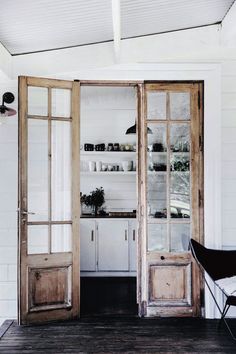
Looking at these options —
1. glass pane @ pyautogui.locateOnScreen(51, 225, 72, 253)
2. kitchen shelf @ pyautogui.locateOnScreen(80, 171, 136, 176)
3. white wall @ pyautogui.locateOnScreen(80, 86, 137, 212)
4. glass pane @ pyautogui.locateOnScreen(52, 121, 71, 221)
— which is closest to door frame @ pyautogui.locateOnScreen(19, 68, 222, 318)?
glass pane @ pyautogui.locateOnScreen(52, 121, 71, 221)

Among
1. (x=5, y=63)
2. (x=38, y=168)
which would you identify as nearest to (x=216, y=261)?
(x=38, y=168)

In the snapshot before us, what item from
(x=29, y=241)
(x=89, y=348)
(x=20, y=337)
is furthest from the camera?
(x=29, y=241)

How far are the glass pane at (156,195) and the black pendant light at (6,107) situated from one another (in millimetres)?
1699

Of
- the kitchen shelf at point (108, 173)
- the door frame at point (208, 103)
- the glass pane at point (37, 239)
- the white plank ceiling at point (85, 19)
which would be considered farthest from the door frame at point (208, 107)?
the kitchen shelf at point (108, 173)

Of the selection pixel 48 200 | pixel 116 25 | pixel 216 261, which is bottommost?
pixel 216 261

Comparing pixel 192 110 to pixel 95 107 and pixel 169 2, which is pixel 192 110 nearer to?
pixel 169 2

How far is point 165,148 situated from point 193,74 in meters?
0.91

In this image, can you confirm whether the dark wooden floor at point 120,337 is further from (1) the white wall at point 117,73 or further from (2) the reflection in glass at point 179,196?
(2) the reflection in glass at point 179,196

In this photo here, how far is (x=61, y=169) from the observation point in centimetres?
471

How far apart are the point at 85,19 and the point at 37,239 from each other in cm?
235

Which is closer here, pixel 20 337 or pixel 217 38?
pixel 20 337

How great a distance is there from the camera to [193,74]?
477 cm

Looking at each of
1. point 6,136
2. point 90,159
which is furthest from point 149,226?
point 90,159

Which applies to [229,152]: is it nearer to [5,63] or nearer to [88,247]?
[5,63]
